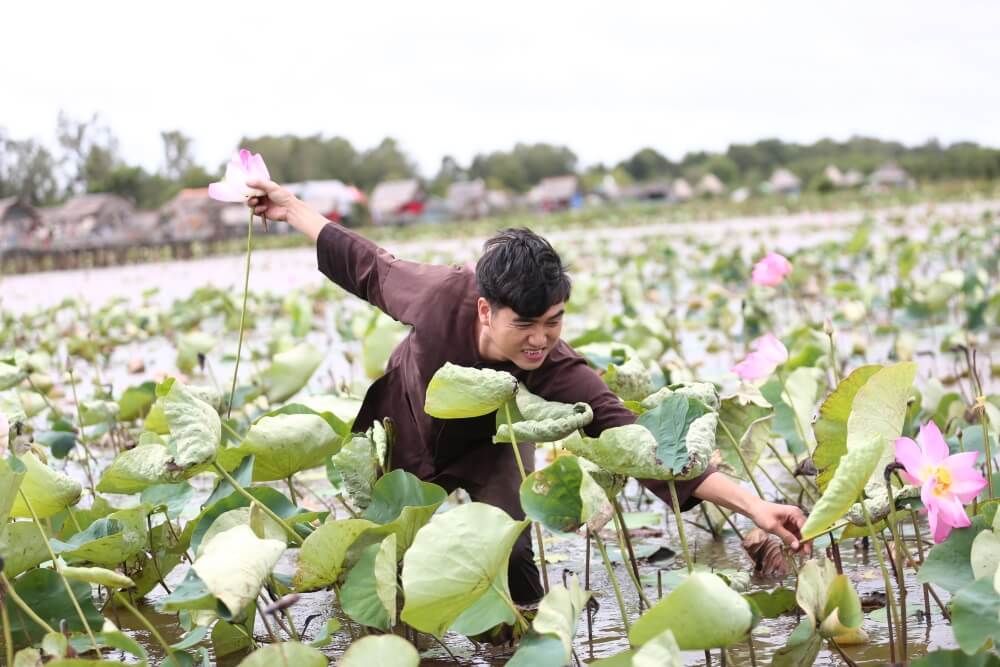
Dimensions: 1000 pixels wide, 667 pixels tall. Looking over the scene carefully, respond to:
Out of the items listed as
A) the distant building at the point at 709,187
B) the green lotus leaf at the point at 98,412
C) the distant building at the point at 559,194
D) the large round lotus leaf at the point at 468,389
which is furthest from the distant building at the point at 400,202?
the large round lotus leaf at the point at 468,389

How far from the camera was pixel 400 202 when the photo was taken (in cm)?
4909

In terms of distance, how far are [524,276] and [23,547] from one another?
2.71 feet

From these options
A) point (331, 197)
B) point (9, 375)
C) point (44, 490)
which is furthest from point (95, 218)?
point (44, 490)

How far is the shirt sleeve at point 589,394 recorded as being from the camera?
1.75 meters

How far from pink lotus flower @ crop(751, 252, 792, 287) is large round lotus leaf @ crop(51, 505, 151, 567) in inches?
63.3

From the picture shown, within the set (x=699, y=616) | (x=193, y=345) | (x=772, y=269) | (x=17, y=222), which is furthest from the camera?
(x=17, y=222)

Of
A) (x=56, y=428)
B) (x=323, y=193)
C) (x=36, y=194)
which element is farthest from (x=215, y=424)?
(x=36, y=194)

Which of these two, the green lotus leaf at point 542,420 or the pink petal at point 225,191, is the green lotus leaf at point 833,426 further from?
the pink petal at point 225,191

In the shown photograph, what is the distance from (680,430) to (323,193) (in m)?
43.0

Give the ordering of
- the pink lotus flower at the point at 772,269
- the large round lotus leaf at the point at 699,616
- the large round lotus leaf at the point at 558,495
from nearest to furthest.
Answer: the large round lotus leaf at the point at 699,616 < the large round lotus leaf at the point at 558,495 < the pink lotus flower at the point at 772,269

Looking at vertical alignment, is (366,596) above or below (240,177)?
below

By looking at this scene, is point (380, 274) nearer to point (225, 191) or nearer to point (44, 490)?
point (225, 191)

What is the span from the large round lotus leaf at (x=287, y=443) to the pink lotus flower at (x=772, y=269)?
1.28m

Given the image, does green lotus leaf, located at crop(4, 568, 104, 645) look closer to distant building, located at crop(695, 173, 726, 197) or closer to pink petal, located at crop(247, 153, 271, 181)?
pink petal, located at crop(247, 153, 271, 181)
